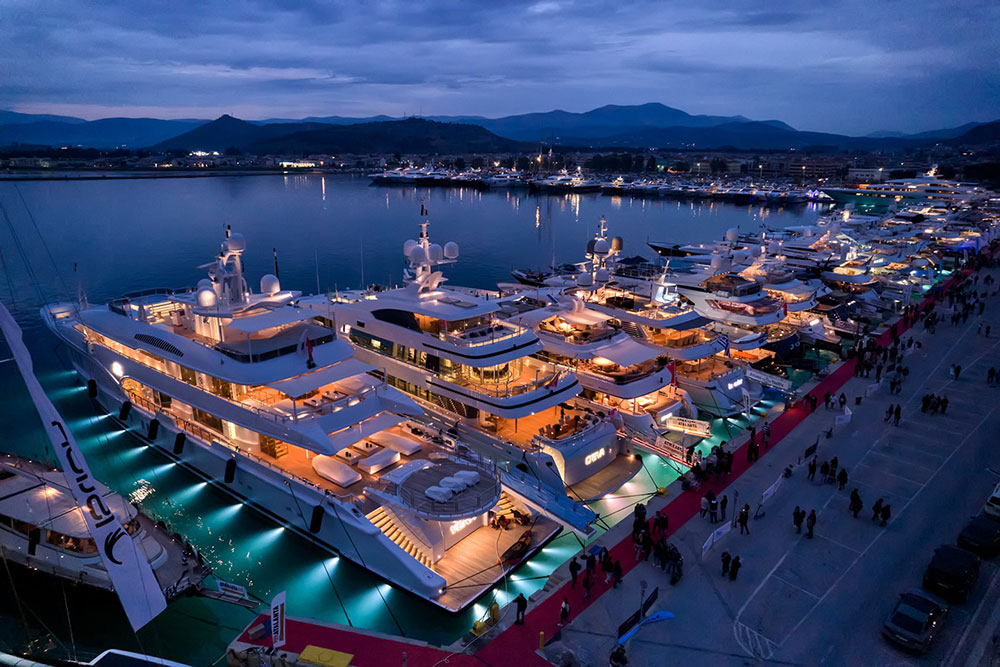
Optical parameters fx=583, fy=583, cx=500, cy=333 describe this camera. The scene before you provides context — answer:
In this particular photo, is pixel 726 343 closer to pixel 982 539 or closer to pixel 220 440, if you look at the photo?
pixel 982 539

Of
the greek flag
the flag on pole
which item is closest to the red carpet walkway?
the flag on pole

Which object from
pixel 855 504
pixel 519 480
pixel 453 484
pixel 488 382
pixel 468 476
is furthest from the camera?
pixel 488 382

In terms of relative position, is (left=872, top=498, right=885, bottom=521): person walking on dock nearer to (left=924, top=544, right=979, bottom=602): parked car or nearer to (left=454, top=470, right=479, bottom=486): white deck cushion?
(left=924, top=544, right=979, bottom=602): parked car

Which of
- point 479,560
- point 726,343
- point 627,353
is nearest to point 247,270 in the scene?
point 627,353

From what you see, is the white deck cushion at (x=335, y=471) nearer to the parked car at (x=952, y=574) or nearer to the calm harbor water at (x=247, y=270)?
the calm harbor water at (x=247, y=270)

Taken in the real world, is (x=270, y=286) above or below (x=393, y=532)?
above

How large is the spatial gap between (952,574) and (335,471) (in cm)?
1335

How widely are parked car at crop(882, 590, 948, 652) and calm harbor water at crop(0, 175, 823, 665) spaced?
6785 mm

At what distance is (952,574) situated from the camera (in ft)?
37.1

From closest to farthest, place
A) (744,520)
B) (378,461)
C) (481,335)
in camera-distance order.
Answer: (744,520)
(378,461)
(481,335)

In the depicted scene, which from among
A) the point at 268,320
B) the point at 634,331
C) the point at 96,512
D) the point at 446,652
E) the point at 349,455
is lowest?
the point at 446,652

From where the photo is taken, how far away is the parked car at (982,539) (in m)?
12.7

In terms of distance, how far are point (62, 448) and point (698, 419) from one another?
19.9 metres

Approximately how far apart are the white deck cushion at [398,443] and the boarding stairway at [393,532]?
236cm
